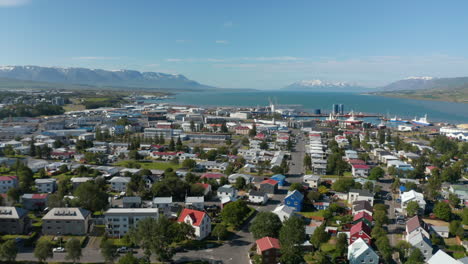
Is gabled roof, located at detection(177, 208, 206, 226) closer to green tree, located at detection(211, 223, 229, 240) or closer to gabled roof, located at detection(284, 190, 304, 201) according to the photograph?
green tree, located at detection(211, 223, 229, 240)

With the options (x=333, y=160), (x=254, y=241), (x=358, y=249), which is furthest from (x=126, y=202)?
(x=333, y=160)

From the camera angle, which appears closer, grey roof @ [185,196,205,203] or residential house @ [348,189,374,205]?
grey roof @ [185,196,205,203]

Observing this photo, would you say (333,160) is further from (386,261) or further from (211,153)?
(386,261)

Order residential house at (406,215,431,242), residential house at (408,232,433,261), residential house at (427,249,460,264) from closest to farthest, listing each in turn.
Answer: residential house at (427,249,460,264)
residential house at (408,232,433,261)
residential house at (406,215,431,242)

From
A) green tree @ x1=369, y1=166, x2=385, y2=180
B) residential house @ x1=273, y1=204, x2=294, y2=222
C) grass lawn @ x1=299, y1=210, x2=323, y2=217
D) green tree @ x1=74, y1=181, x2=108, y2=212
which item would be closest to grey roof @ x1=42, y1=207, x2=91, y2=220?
green tree @ x1=74, y1=181, x2=108, y2=212

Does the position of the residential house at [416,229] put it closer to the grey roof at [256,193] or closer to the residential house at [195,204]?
the grey roof at [256,193]

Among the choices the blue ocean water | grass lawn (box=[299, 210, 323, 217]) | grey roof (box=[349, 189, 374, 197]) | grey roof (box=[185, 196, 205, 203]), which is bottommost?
grass lawn (box=[299, 210, 323, 217])

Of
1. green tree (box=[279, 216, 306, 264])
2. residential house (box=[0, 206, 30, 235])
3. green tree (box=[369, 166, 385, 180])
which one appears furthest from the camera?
green tree (box=[369, 166, 385, 180])
